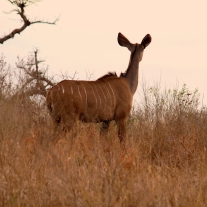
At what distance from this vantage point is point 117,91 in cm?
923

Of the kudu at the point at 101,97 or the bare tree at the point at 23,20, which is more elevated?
the bare tree at the point at 23,20

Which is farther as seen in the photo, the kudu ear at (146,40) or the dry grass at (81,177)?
the kudu ear at (146,40)

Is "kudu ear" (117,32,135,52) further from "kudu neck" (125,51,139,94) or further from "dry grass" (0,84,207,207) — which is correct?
"dry grass" (0,84,207,207)

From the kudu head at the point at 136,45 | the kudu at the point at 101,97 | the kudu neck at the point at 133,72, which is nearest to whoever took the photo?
the kudu at the point at 101,97

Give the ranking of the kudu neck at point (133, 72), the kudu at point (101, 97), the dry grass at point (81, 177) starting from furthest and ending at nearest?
the kudu neck at point (133, 72) < the kudu at point (101, 97) < the dry grass at point (81, 177)

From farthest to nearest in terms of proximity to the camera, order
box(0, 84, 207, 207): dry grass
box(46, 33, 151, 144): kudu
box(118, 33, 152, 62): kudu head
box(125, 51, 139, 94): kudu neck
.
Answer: box(118, 33, 152, 62): kudu head < box(125, 51, 139, 94): kudu neck < box(46, 33, 151, 144): kudu < box(0, 84, 207, 207): dry grass

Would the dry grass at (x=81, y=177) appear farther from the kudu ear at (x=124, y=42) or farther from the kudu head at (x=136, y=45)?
the kudu ear at (x=124, y=42)

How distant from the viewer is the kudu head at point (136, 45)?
9914 mm

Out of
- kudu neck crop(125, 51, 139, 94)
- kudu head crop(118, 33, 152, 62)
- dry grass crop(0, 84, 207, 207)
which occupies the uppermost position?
kudu head crop(118, 33, 152, 62)

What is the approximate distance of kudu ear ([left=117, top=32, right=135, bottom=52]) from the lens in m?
9.98

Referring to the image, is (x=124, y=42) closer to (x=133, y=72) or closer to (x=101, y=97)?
(x=133, y=72)

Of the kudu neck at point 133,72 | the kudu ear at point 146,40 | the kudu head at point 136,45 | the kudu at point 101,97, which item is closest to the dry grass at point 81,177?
the kudu at point 101,97

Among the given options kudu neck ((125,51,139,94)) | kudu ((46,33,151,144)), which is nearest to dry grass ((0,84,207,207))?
kudu ((46,33,151,144))

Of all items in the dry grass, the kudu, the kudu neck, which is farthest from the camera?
the kudu neck
